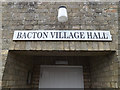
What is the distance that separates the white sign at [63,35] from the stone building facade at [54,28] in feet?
0.26

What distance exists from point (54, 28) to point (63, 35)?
26 cm

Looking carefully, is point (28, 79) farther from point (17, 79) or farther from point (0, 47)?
point (0, 47)

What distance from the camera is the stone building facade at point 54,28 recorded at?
8.16 feet

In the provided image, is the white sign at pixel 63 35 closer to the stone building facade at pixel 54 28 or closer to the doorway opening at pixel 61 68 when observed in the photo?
the stone building facade at pixel 54 28

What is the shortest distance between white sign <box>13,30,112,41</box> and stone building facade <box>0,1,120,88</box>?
8 centimetres

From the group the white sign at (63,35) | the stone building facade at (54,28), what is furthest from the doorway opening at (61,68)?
the white sign at (63,35)

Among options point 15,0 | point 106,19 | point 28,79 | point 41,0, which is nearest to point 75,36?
point 106,19

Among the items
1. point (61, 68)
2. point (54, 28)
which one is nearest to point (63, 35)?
point (54, 28)

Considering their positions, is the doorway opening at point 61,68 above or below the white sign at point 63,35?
below

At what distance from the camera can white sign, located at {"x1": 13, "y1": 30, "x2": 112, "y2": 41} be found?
8.27 feet

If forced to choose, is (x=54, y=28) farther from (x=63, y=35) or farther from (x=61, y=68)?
(x=61, y=68)

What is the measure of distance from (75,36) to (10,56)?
4.59 feet

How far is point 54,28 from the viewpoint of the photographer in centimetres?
263

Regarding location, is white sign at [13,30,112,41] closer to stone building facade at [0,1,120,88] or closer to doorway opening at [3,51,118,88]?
stone building facade at [0,1,120,88]
